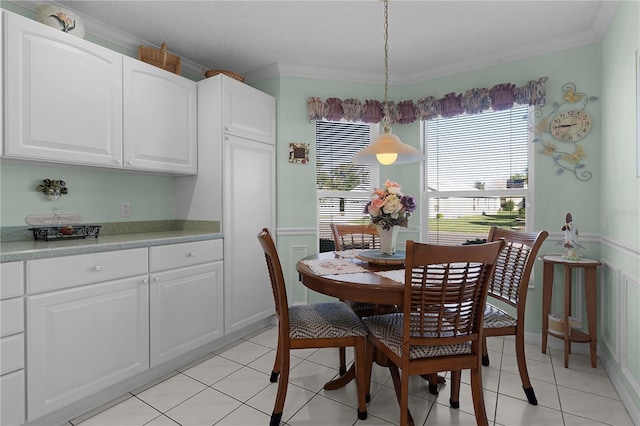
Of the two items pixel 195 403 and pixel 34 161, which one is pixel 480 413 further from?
pixel 34 161

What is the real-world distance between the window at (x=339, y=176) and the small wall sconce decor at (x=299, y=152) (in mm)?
156

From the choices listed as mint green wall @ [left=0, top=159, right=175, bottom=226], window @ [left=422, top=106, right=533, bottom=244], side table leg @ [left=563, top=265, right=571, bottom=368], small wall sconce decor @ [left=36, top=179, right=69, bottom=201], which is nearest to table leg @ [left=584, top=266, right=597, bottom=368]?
side table leg @ [left=563, top=265, right=571, bottom=368]

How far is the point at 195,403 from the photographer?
194cm

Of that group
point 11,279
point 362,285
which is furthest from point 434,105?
point 11,279

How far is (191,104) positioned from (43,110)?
3.49 feet

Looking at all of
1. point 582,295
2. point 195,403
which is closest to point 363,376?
point 195,403

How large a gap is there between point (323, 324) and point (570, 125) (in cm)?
255

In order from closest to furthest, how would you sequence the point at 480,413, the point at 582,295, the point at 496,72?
the point at 480,413, the point at 582,295, the point at 496,72

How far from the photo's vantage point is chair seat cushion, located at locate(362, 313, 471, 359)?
148 centimetres

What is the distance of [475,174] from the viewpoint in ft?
10.3

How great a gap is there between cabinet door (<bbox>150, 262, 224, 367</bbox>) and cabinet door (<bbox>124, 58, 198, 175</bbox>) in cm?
86

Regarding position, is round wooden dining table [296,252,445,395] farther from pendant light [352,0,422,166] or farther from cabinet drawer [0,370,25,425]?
cabinet drawer [0,370,25,425]

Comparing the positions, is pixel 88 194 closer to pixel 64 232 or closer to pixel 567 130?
pixel 64 232

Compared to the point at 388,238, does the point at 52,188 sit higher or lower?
higher
